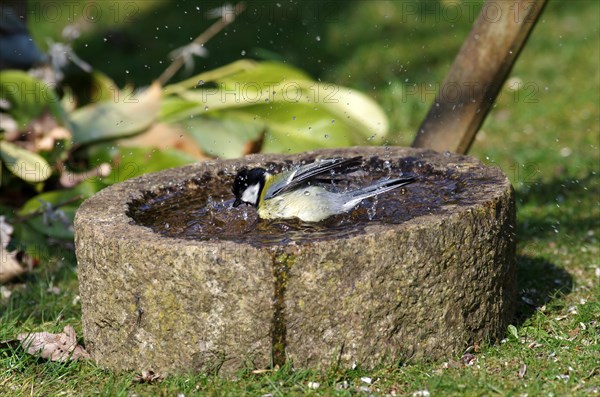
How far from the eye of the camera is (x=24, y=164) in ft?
16.6

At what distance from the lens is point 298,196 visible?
3.50m

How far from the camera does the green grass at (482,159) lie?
312 cm

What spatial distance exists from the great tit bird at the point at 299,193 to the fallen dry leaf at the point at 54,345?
81cm

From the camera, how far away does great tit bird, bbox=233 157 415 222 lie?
3.43 m

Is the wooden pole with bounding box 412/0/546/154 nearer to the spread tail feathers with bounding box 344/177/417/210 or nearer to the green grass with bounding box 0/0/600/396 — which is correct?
the green grass with bounding box 0/0/600/396

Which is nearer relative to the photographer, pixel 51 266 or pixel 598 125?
pixel 51 266

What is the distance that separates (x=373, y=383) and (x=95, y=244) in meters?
1.06

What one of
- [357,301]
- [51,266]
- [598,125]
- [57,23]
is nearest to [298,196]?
[357,301]

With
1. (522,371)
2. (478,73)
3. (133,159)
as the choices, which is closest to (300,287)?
(522,371)

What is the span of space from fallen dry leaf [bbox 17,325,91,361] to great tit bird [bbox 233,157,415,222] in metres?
0.81

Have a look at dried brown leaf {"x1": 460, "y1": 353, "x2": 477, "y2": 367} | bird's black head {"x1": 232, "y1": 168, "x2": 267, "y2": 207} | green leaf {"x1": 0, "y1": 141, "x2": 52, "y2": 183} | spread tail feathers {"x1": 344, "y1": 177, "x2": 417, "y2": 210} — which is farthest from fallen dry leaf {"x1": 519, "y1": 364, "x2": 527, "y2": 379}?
green leaf {"x1": 0, "y1": 141, "x2": 52, "y2": 183}

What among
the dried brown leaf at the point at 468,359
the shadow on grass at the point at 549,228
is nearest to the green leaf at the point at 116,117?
the shadow on grass at the point at 549,228

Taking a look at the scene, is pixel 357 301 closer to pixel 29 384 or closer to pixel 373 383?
pixel 373 383

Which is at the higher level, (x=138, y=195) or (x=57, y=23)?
(x=138, y=195)
